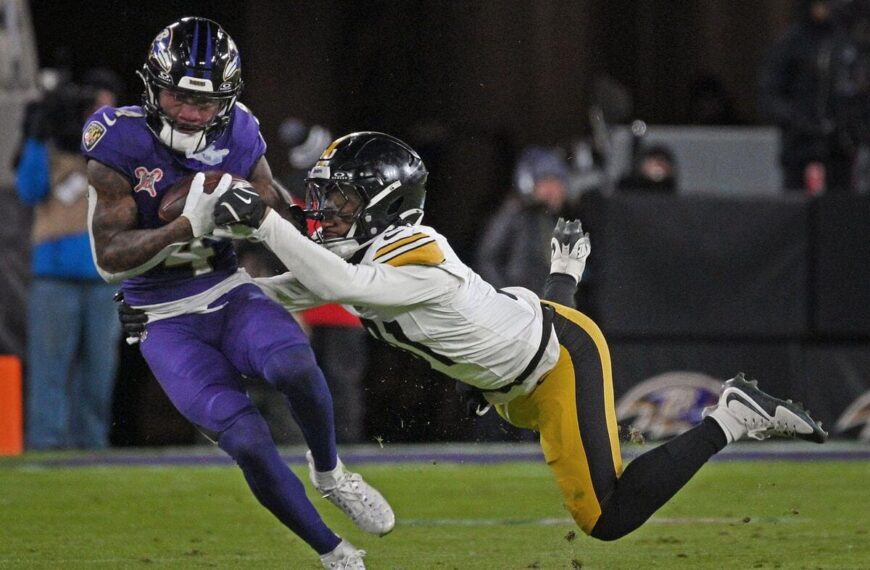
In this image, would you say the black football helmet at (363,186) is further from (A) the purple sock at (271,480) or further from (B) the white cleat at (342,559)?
(B) the white cleat at (342,559)

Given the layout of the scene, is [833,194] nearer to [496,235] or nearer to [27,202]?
[496,235]

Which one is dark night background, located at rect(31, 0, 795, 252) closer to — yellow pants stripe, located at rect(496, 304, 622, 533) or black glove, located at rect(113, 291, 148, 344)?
yellow pants stripe, located at rect(496, 304, 622, 533)

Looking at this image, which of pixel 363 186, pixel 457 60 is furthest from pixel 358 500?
pixel 457 60

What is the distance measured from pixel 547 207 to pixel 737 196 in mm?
1044

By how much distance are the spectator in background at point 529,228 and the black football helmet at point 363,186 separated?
160 inches

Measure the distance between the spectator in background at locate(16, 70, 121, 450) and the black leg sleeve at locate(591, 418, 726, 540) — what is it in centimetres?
428

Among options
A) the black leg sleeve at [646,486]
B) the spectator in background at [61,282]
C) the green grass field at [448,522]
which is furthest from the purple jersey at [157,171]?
the spectator in background at [61,282]

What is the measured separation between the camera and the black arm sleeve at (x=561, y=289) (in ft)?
16.9

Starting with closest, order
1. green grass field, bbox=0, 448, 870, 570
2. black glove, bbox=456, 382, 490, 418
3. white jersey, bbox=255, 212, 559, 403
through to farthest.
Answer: white jersey, bbox=255, 212, 559, 403
black glove, bbox=456, 382, 490, 418
green grass field, bbox=0, 448, 870, 570

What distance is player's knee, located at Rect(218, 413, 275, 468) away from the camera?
4.30 metres

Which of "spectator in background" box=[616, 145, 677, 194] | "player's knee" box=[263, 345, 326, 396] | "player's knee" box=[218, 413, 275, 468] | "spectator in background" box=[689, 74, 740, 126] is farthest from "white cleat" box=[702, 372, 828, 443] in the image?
"spectator in background" box=[689, 74, 740, 126]

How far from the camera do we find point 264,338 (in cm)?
450

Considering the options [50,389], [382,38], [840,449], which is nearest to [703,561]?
[840,449]

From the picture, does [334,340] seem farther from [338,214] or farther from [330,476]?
[338,214]
